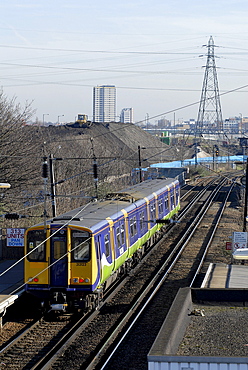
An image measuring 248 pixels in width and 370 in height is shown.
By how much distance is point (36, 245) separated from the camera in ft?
49.2

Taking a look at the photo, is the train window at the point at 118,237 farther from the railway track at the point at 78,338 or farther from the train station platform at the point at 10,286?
the train station platform at the point at 10,286

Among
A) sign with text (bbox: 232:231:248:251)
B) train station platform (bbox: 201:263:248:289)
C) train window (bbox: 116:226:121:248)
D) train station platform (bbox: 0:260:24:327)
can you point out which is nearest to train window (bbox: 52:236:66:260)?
train station platform (bbox: 0:260:24:327)

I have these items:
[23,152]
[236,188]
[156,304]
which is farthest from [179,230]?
[236,188]

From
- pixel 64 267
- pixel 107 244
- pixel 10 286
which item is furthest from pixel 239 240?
pixel 64 267

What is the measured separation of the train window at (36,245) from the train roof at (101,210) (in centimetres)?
42

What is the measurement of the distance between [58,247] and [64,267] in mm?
540

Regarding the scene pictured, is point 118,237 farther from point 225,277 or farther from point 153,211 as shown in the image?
point 153,211

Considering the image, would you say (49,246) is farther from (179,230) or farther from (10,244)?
(179,230)

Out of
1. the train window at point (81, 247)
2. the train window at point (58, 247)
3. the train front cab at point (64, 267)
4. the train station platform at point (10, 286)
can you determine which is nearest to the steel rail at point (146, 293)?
the train front cab at point (64, 267)

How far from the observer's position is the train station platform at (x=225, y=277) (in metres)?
16.8

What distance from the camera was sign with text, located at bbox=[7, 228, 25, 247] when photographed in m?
19.8

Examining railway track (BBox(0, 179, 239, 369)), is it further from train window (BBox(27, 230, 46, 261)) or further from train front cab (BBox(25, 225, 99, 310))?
train window (BBox(27, 230, 46, 261))

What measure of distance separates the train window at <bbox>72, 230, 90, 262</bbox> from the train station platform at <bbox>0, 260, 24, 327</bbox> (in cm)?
166

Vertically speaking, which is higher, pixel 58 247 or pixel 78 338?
pixel 58 247
